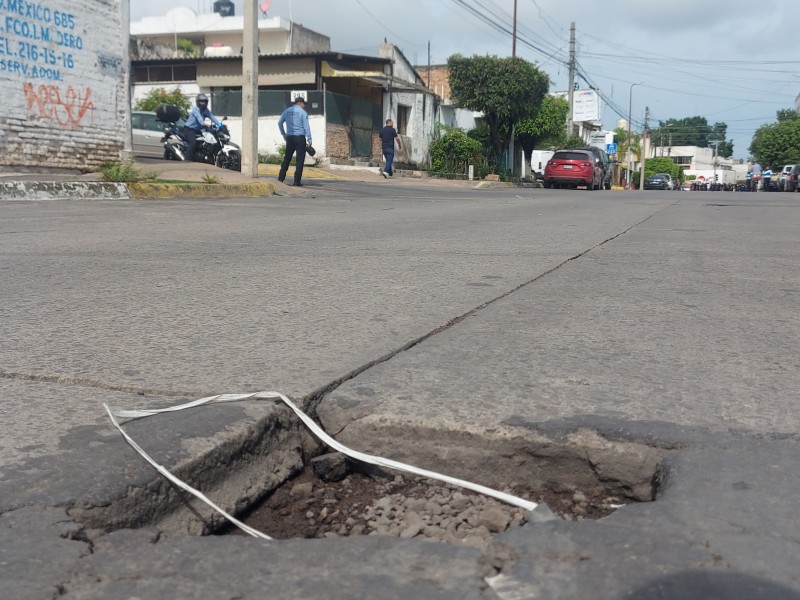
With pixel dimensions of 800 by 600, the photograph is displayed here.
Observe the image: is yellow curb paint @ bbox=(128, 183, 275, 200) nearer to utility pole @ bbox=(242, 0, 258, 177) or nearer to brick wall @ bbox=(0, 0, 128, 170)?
utility pole @ bbox=(242, 0, 258, 177)

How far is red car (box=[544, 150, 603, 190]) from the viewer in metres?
28.3

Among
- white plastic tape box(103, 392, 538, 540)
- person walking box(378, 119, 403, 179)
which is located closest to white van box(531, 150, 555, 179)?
person walking box(378, 119, 403, 179)

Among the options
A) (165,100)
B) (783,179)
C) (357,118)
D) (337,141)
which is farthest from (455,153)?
(783,179)

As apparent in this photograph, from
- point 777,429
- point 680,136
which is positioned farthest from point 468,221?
point 680,136

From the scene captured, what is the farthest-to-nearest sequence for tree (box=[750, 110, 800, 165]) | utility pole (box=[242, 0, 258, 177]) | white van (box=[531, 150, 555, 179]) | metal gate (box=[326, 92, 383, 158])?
tree (box=[750, 110, 800, 165]) < white van (box=[531, 150, 555, 179]) < metal gate (box=[326, 92, 383, 158]) < utility pole (box=[242, 0, 258, 177])

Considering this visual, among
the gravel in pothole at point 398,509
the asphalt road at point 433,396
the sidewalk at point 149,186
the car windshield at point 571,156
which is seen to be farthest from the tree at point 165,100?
the gravel in pothole at point 398,509

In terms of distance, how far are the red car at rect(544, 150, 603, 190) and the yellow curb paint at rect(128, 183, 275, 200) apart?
54.4ft

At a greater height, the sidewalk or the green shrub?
the green shrub

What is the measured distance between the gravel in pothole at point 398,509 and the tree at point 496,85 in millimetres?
33425

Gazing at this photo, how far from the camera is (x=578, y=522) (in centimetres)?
166

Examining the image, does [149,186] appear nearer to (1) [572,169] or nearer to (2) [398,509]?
(2) [398,509]

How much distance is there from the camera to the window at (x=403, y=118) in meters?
33.2

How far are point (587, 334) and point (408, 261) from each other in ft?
7.52

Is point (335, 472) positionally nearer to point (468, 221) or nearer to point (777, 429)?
point (777, 429)
